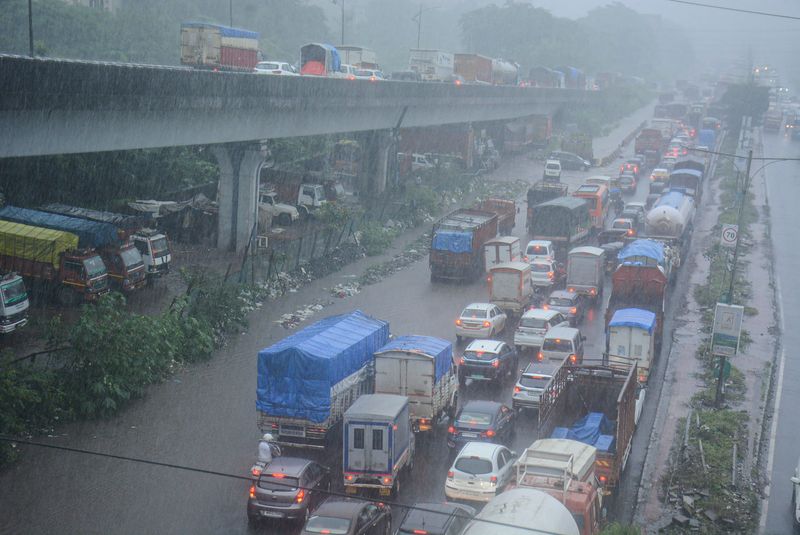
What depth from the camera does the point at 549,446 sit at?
51.1 ft

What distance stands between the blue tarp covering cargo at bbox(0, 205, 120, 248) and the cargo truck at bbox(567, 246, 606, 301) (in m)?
15.5

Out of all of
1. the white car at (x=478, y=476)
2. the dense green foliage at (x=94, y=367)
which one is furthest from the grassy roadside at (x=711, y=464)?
the dense green foliage at (x=94, y=367)

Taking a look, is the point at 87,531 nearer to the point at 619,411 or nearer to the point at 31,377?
the point at 31,377

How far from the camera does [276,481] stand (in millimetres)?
15102

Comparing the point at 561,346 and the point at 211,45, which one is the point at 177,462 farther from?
the point at 211,45

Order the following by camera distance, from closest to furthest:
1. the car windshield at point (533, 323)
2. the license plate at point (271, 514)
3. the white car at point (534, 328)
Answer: the license plate at point (271, 514)
the white car at point (534, 328)
the car windshield at point (533, 323)

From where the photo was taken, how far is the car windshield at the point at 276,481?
1516cm

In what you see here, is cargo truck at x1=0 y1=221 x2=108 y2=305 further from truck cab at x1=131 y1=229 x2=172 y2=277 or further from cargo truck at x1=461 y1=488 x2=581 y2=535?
cargo truck at x1=461 y1=488 x2=581 y2=535

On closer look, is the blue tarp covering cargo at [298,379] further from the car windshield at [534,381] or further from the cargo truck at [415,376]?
the car windshield at [534,381]

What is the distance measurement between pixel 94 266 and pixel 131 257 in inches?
65.6

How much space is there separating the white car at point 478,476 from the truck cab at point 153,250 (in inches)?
665

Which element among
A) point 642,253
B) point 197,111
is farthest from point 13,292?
point 642,253

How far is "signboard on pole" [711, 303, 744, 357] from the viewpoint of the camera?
22453mm

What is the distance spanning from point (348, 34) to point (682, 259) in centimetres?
10997
